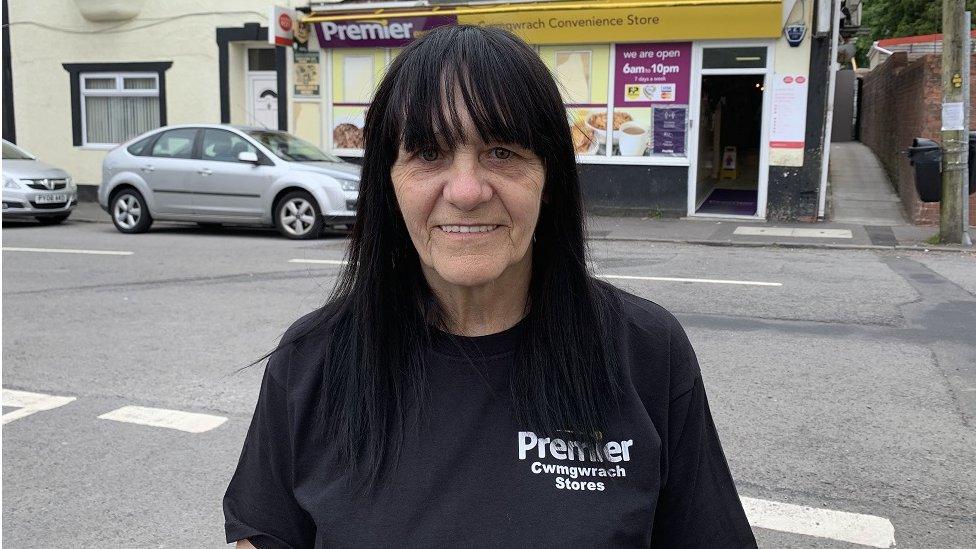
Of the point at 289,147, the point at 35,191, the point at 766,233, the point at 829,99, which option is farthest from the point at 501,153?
the point at 35,191

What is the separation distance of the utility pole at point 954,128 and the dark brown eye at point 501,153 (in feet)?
37.2

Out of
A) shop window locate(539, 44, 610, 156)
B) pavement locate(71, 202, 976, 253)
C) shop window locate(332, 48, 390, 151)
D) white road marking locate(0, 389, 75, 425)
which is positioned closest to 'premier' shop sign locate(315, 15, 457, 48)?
shop window locate(332, 48, 390, 151)

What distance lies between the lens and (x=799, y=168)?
1431 cm

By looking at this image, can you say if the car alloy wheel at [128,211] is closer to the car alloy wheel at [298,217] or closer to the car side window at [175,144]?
the car side window at [175,144]

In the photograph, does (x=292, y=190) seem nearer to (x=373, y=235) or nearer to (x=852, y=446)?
(x=852, y=446)

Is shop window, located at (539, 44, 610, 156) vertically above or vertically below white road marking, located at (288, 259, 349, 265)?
above

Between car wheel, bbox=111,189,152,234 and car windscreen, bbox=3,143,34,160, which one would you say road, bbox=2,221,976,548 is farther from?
car windscreen, bbox=3,143,34,160

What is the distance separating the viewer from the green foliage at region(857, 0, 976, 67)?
2941 cm

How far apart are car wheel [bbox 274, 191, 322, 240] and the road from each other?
2205mm

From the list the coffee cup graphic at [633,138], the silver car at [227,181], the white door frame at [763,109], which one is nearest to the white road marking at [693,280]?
the silver car at [227,181]

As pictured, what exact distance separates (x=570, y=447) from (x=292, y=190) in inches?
457

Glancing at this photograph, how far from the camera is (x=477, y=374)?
148cm

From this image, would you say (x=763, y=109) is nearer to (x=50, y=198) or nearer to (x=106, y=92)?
(x=50, y=198)

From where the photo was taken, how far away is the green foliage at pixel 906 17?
2941 cm
